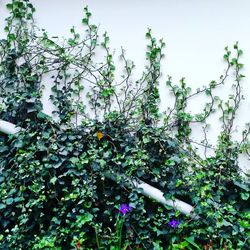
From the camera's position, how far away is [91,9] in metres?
4.04

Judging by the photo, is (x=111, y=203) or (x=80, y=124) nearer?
(x=111, y=203)

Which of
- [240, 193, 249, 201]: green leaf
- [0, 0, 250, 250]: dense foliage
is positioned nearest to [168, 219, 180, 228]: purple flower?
[0, 0, 250, 250]: dense foliage

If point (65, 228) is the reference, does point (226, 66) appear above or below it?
above

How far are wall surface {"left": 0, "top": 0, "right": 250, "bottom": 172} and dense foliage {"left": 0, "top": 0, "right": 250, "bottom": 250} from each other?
0.07 meters

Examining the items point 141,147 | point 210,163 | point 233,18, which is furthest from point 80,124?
point 233,18

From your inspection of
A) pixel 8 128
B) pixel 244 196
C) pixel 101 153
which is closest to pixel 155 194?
pixel 101 153

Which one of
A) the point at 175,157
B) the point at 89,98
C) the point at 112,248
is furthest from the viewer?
the point at 89,98

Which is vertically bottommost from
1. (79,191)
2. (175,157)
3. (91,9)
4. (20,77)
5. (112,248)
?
(112,248)

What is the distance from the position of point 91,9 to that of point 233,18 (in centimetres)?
119

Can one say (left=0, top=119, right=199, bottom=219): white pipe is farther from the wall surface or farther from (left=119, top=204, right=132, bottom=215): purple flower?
the wall surface

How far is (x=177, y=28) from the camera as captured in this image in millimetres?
4027

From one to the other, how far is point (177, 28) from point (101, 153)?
1.25m

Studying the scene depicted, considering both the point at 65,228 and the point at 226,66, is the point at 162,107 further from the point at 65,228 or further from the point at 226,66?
the point at 65,228

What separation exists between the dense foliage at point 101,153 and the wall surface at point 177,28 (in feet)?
0.22
